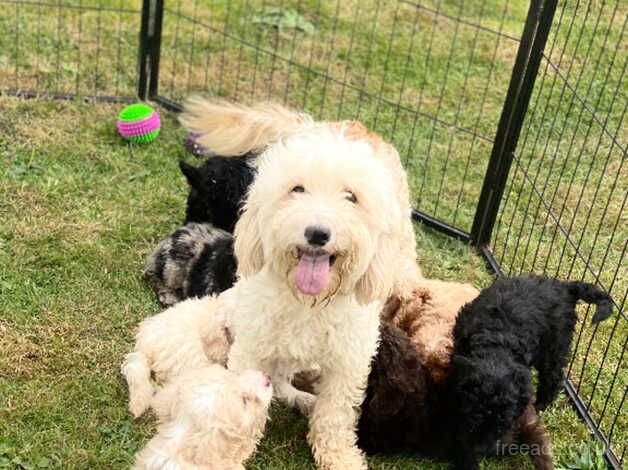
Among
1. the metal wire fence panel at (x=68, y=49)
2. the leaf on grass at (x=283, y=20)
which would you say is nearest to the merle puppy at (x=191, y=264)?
the metal wire fence panel at (x=68, y=49)

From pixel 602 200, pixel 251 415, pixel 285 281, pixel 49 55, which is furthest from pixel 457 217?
pixel 49 55

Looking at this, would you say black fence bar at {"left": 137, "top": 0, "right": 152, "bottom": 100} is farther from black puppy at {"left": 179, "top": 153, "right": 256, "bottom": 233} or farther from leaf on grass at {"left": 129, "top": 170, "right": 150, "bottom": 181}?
black puppy at {"left": 179, "top": 153, "right": 256, "bottom": 233}

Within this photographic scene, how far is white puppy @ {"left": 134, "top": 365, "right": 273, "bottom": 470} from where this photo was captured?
3148mm

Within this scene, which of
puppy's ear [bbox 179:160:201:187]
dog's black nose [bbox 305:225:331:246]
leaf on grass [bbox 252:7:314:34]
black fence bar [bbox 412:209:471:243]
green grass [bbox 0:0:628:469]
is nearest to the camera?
dog's black nose [bbox 305:225:331:246]

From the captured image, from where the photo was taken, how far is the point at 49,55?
7.48 m

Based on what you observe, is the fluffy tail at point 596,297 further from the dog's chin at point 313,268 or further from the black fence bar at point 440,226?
the black fence bar at point 440,226

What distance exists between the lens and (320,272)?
11.5 feet

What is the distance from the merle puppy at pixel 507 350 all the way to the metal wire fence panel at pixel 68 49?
13.7ft

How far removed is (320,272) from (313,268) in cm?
3

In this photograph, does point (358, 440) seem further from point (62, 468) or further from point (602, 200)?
point (602, 200)

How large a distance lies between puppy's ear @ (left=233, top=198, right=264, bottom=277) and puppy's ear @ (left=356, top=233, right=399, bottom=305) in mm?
468

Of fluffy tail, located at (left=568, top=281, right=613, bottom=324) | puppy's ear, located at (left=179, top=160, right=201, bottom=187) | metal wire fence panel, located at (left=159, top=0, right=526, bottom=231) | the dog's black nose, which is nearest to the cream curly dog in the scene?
the dog's black nose

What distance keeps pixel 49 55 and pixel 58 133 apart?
137 centimetres

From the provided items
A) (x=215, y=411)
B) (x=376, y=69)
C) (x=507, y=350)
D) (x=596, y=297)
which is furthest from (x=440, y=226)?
(x=215, y=411)
